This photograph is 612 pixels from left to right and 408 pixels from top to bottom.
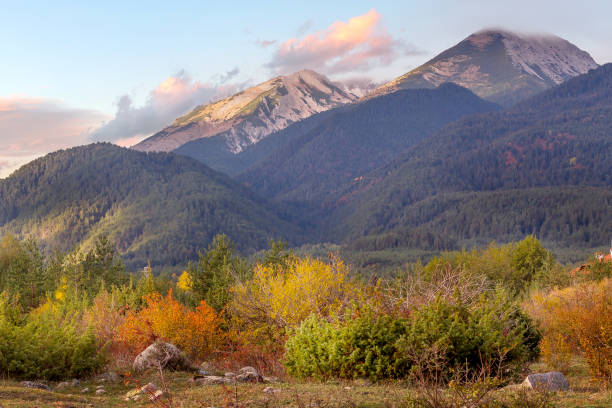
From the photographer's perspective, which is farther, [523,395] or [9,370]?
[9,370]

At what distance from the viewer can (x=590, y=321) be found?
19.2m

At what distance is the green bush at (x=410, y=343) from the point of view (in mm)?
16688

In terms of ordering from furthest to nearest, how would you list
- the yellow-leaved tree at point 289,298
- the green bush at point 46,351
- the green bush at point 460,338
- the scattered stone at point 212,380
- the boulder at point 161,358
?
the yellow-leaved tree at point 289,298 → the boulder at point 161,358 → the green bush at point 46,351 → the scattered stone at point 212,380 → the green bush at point 460,338

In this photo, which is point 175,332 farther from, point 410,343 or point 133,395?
point 410,343

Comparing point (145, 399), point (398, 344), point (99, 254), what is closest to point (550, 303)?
point (398, 344)

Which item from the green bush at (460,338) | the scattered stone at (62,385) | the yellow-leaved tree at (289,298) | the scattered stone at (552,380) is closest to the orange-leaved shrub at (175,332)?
the yellow-leaved tree at (289,298)

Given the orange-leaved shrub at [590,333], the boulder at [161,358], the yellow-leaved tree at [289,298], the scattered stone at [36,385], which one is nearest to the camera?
the orange-leaved shrub at [590,333]

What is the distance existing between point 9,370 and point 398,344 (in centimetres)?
1411

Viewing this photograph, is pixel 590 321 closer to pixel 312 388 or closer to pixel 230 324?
pixel 312 388

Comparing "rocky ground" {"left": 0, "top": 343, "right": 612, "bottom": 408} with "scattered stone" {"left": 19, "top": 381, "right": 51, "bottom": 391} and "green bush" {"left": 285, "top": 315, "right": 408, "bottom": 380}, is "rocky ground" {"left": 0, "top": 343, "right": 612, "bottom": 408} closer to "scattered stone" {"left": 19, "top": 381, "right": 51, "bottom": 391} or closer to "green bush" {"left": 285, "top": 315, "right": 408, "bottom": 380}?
"scattered stone" {"left": 19, "top": 381, "right": 51, "bottom": 391}

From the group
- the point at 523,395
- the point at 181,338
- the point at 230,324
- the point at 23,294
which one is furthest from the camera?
the point at 23,294

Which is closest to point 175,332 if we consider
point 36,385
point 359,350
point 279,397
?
point 36,385

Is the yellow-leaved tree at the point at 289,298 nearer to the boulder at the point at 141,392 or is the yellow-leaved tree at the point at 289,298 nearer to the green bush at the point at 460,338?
the green bush at the point at 460,338

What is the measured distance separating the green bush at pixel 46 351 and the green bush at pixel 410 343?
30.8ft
